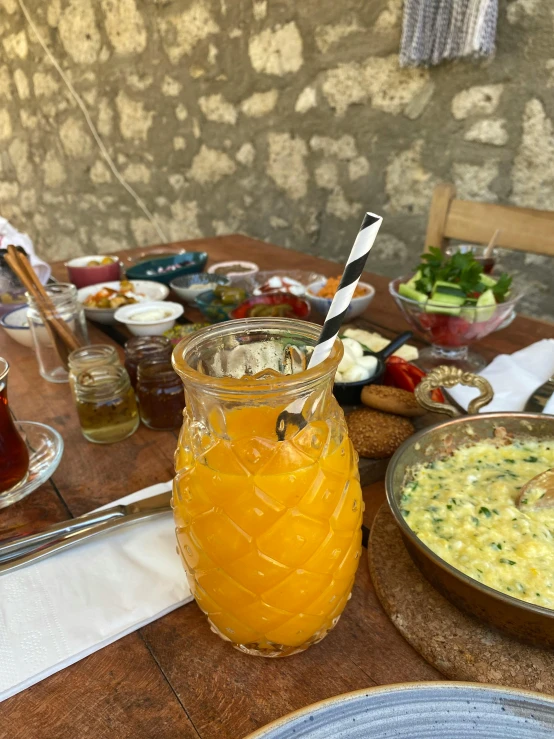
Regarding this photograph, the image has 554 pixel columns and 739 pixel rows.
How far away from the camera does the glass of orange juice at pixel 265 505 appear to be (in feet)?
1.54

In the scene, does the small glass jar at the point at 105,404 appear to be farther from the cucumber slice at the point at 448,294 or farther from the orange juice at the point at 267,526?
the cucumber slice at the point at 448,294

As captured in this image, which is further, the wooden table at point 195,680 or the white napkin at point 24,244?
the white napkin at point 24,244

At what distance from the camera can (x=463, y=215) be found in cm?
170

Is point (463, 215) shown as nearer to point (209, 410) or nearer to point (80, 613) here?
point (209, 410)

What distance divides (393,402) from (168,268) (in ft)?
3.68

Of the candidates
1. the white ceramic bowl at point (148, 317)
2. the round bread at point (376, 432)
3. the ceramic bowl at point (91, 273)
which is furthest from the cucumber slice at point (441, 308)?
the ceramic bowl at point (91, 273)

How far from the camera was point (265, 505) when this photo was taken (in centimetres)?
47

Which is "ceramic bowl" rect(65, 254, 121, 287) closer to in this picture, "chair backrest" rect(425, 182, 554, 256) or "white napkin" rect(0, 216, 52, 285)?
"white napkin" rect(0, 216, 52, 285)

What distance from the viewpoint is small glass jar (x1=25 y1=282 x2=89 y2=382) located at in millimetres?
1140

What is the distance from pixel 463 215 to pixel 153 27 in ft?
9.12

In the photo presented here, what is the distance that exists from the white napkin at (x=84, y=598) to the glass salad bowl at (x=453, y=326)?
704 mm

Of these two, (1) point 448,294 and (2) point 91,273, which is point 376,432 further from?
(2) point 91,273

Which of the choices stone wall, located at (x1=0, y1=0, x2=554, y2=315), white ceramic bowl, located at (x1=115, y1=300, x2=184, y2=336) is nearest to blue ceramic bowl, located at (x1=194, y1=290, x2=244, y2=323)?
white ceramic bowl, located at (x1=115, y1=300, x2=184, y2=336)

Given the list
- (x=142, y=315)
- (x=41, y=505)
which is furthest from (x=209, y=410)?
(x=142, y=315)
